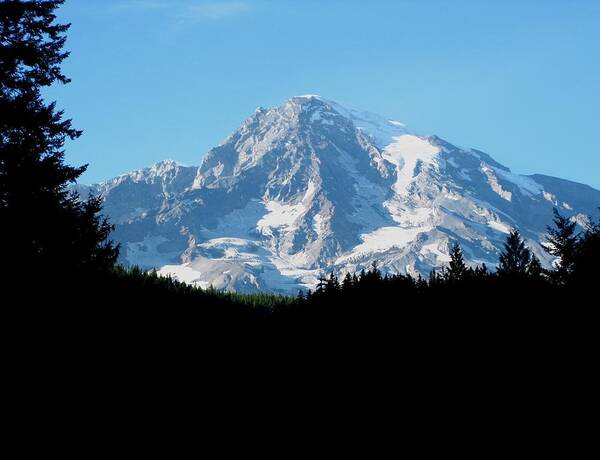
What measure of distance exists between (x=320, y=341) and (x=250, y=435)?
2.88 metres

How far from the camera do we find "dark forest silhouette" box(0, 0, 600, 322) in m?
10.1

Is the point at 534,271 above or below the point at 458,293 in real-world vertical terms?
above

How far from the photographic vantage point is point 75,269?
571 inches

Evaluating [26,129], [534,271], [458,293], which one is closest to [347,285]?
[458,293]

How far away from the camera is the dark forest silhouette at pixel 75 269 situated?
10101 millimetres

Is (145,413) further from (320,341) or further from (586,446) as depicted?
(586,446)

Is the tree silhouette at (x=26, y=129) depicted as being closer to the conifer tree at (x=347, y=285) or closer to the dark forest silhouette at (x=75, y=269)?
the dark forest silhouette at (x=75, y=269)

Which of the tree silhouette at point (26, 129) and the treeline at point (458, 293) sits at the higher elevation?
the tree silhouette at point (26, 129)

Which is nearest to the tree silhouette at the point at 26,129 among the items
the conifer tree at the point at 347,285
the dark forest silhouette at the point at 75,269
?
the dark forest silhouette at the point at 75,269

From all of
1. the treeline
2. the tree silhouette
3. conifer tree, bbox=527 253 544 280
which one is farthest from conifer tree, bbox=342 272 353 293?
the tree silhouette

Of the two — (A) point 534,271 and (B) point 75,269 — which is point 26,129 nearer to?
(B) point 75,269

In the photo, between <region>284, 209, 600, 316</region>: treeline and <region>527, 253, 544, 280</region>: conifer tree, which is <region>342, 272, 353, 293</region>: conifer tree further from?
<region>527, 253, 544, 280</region>: conifer tree

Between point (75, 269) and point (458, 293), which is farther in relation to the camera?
point (75, 269)

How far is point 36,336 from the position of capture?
986 centimetres
